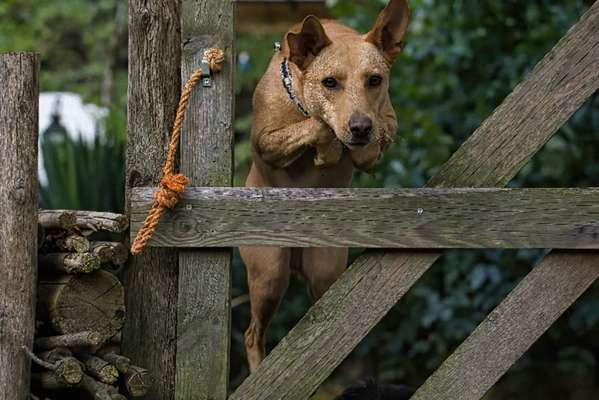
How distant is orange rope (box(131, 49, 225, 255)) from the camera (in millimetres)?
3512

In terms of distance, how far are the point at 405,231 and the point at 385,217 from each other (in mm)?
82

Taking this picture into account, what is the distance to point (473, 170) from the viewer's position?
358cm

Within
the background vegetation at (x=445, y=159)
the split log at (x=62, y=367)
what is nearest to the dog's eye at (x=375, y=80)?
the split log at (x=62, y=367)

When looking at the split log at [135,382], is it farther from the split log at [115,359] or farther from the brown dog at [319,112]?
the brown dog at [319,112]

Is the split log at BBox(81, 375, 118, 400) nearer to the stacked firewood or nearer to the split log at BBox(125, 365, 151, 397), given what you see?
the stacked firewood

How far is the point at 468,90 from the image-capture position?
Result: 7453mm

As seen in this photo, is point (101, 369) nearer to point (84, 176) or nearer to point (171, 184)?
point (171, 184)

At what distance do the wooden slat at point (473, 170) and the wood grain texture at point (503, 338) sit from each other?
294mm

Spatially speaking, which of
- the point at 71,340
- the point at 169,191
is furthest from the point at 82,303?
the point at 169,191

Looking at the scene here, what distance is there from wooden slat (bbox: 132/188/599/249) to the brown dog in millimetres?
234

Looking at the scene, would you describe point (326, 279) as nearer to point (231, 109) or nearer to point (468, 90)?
point (231, 109)

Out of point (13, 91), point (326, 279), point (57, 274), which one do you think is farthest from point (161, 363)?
point (13, 91)

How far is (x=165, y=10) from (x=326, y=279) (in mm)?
1280

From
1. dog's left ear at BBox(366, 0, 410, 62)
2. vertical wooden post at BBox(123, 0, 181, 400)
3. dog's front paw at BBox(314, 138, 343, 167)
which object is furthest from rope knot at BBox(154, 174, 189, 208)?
dog's left ear at BBox(366, 0, 410, 62)
